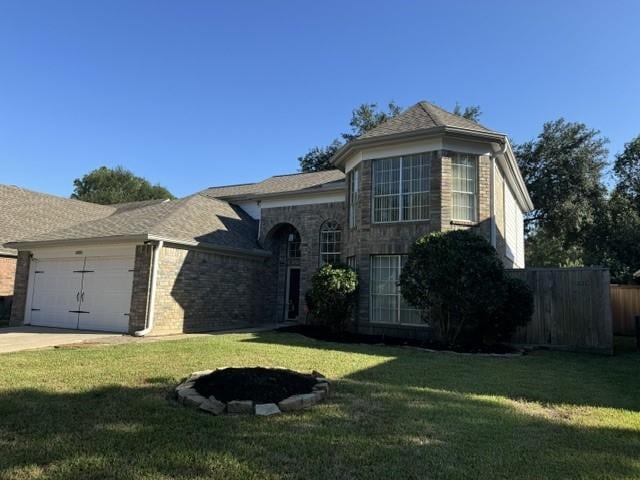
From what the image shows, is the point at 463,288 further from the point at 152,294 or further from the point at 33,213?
the point at 33,213

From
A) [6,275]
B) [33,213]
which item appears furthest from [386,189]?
[33,213]

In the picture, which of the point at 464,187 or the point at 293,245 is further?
the point at 293,245

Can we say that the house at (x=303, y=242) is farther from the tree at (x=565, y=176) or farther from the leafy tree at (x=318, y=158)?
the leafy tree at (x=318, y=158)

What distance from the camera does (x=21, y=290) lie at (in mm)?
15781

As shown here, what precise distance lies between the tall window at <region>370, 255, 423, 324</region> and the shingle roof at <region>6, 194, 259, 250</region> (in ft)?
18.0

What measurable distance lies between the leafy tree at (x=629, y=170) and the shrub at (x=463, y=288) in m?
24.1

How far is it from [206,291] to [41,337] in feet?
16.0

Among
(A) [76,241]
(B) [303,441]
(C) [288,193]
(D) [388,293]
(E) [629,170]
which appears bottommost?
(B) [303,441]

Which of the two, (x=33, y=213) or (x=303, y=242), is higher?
(x=33, y=213)

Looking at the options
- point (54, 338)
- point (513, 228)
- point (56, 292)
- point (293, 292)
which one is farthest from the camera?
point (293, 292)

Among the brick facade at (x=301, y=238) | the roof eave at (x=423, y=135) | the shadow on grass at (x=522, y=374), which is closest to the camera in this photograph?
the shadow on grass at (x=522, y=374)

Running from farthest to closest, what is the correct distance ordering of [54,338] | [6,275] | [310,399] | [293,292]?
1. [6,275]
2. [293,292]
3. [54,338]
4. [310,399]

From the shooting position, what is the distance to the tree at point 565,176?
88.3 feet

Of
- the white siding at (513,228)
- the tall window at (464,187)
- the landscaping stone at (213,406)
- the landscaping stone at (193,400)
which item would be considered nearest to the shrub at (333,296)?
the tall window at (464,187)
